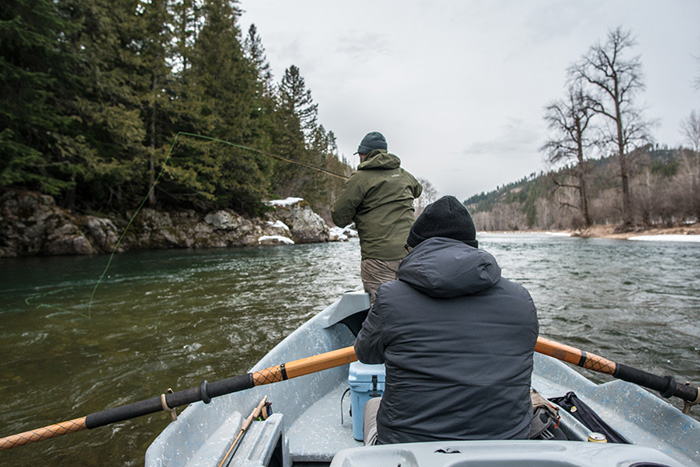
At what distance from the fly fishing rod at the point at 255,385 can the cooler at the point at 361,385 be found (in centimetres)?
35

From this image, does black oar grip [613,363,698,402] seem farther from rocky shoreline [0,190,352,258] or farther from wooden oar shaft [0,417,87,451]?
rocky shoreline [0,190,352,258]

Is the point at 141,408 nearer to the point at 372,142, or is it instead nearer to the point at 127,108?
the point at 372,142

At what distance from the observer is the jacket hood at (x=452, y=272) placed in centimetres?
126

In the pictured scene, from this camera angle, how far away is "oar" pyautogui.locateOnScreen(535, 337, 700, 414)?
79.4 inches

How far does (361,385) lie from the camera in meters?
2.50

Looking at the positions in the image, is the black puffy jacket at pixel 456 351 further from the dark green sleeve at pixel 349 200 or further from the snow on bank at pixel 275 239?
the snow on bank at pixel 275 239

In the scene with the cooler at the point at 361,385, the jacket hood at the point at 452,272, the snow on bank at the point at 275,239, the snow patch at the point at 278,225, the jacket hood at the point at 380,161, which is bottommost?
the cooler at the point at 361,385

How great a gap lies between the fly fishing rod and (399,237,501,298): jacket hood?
106 cm

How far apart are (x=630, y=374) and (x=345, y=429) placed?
77.1 inches

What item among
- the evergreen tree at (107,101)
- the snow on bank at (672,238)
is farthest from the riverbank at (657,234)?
the evergreen tree at (107,101)

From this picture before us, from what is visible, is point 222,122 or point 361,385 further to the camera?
point 222,122

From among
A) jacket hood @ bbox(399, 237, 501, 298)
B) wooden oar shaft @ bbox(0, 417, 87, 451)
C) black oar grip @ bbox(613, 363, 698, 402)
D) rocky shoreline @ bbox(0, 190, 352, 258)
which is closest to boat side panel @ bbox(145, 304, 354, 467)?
wooden oar shaft @ bbox(0, 417, 87, 451)

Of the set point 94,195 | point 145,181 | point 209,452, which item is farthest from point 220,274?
point 145,181

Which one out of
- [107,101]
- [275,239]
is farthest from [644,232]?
[107,101]
